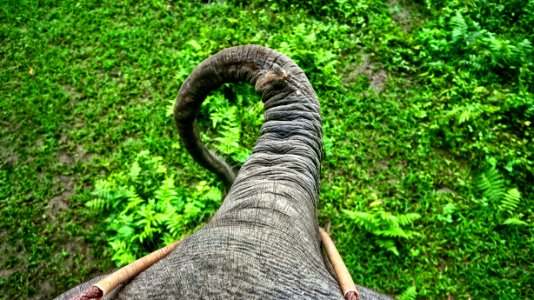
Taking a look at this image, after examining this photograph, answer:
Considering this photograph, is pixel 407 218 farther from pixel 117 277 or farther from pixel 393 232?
pixel 117 277

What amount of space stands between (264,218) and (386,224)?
2829 mm

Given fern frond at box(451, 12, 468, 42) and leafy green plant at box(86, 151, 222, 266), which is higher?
fern frond at box(451, 12, 468, 42)

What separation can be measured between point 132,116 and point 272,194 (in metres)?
3.77

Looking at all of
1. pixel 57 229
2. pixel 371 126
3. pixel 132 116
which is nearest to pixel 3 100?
pixel 132 116

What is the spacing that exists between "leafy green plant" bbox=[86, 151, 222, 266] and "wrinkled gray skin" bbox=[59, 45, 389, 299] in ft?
6.48

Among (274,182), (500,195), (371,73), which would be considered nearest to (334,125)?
(371,73)

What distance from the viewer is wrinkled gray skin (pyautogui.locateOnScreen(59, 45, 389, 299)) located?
100cm

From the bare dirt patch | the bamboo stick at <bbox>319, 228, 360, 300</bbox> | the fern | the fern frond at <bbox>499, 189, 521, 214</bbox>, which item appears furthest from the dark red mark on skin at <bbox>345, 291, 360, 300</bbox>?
the bare dirt patch

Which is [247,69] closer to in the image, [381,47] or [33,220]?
[33,220]

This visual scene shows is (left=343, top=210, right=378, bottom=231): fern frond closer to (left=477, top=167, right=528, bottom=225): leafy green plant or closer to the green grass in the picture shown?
the green grass

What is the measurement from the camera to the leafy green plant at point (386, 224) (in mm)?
3648

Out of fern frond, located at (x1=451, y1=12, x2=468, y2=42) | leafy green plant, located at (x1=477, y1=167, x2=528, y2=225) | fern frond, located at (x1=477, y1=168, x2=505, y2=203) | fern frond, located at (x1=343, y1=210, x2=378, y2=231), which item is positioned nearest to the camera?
fern frond, located at (x1=343, y1=210, x2=378, y2=231)

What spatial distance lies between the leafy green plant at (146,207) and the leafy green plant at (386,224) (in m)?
1.42

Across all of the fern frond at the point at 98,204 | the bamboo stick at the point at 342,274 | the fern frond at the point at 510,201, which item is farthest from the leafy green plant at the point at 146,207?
the fern frond at the point at 510,201
